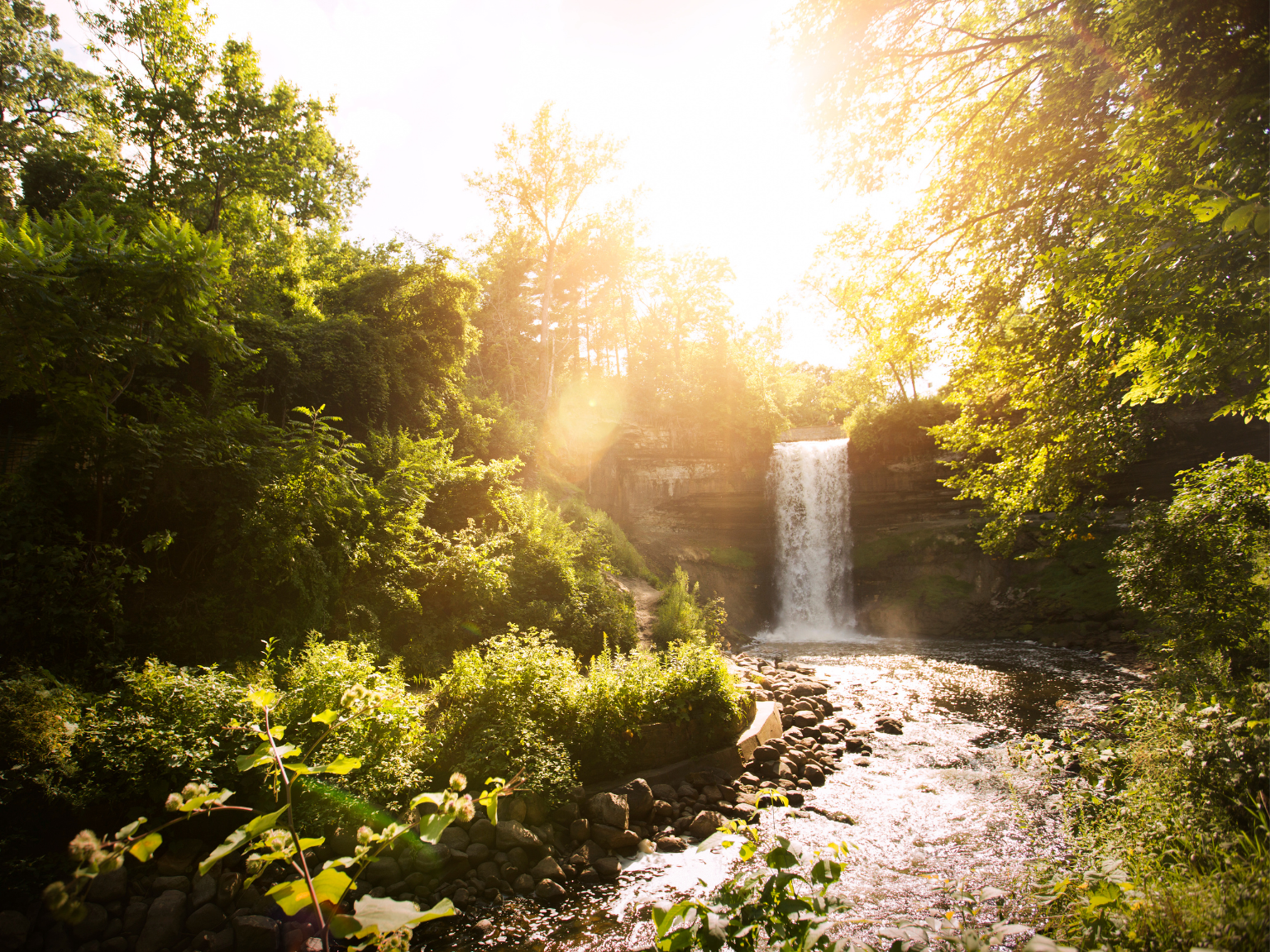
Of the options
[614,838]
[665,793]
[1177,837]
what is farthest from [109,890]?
[1177,837]

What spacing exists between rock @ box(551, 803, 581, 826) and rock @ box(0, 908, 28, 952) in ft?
13.4

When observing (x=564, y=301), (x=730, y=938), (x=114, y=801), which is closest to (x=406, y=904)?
(x=730, y=938)

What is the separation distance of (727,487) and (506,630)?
1779 cm

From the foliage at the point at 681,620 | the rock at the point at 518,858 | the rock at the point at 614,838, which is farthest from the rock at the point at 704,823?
the foliage at the point at 681,620

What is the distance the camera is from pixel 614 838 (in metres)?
6.16

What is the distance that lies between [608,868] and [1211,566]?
821 cm

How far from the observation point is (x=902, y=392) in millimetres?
26438

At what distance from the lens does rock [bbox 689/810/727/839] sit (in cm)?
646

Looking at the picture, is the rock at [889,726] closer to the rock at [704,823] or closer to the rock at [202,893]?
the rock at [704,823]

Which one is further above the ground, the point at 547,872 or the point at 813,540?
the point at 813,540

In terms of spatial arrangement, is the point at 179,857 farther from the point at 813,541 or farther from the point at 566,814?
the point at 813,541

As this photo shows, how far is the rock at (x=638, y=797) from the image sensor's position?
6.64m

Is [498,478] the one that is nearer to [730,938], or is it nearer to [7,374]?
[7,374]

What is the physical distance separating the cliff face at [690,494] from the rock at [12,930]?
21623 millimetres
